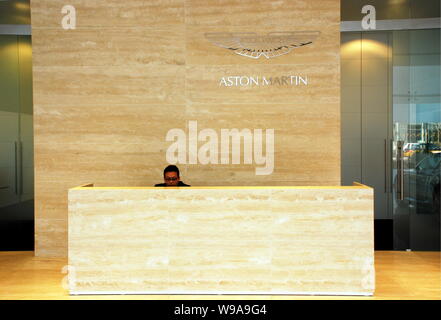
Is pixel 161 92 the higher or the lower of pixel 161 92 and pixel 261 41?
the lower

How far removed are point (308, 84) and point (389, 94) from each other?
217cm

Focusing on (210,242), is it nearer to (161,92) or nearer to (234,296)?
(234,296)

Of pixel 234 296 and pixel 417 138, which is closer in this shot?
pixel 234 296

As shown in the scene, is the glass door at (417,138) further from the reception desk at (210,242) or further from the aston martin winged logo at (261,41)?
the reception desk at (210,242)

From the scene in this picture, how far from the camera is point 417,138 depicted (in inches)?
233

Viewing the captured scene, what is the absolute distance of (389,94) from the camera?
23.4 ft

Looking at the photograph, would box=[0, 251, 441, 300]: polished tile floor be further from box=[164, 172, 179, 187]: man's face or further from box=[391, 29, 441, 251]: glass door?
box=[164, 172, 179, 187]: man's face

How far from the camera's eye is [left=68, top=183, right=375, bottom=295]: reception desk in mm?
3994

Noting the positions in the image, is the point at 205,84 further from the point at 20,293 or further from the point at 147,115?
the point at 20,293

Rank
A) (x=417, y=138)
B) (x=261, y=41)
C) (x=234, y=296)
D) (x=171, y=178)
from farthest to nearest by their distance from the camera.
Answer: (x=417, y=138), (x=261, y=41), (x=171, y=178), (x=234, y=296)

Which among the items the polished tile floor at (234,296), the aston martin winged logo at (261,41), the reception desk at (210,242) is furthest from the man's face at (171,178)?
the aston martin winged logo at (261,41)

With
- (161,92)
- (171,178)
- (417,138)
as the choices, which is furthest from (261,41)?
(417,138)

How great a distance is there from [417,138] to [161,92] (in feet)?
11.1
